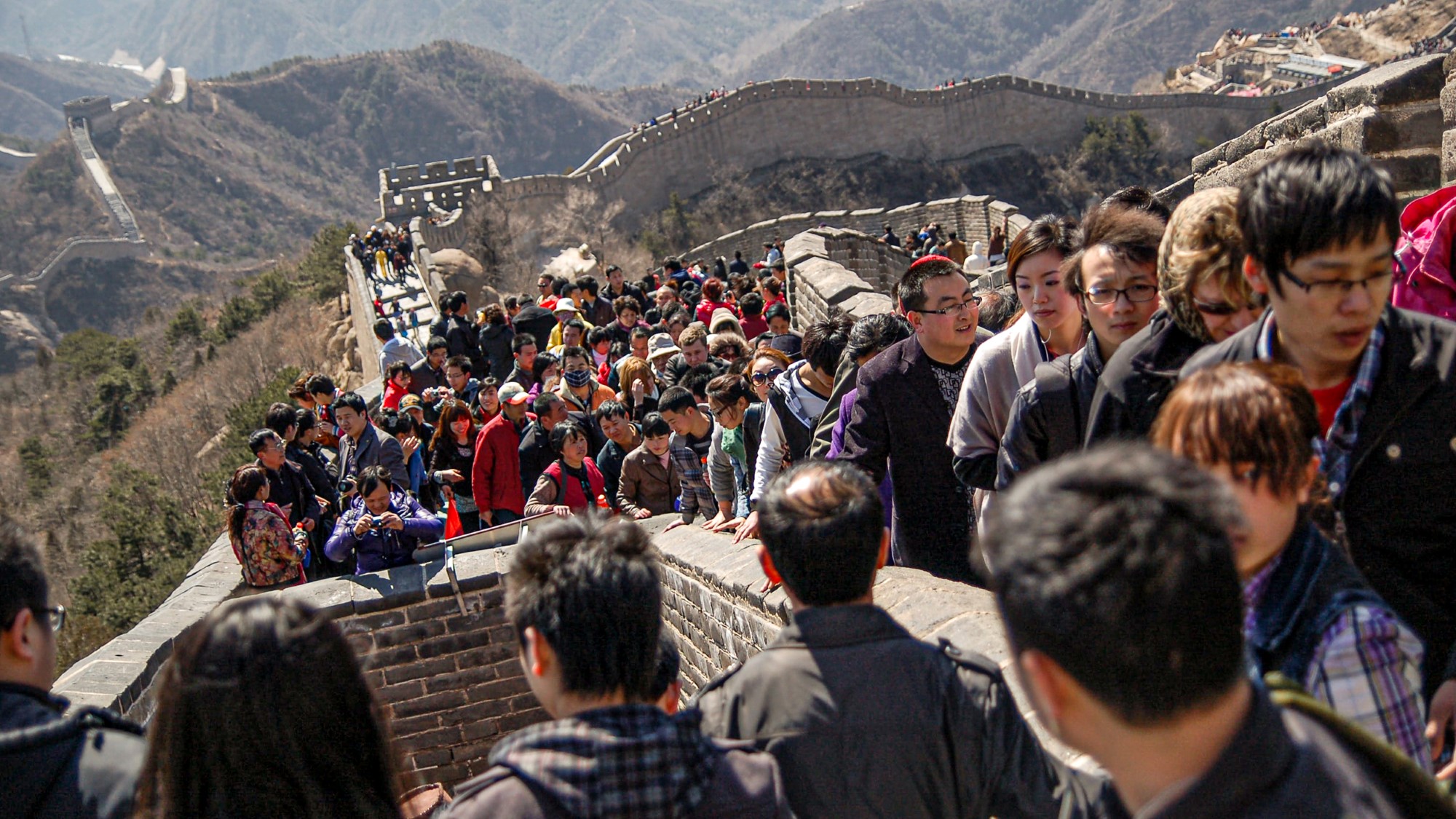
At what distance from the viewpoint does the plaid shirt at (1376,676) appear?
1.50 m

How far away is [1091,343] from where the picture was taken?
2.66 meters

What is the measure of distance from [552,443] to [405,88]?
11127 cm

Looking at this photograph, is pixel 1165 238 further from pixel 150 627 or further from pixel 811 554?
pixel 150 627

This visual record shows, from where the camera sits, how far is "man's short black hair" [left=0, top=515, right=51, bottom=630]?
2.06m

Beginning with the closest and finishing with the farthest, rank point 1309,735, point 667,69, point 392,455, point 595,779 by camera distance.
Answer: point 1309,735
point 595,779
point 392,455
point 667,69

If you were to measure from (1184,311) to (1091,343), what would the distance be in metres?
0.37

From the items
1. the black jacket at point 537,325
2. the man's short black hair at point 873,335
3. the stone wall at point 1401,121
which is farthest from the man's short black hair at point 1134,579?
the black jacket at point 537,325

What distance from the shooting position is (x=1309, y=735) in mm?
1217

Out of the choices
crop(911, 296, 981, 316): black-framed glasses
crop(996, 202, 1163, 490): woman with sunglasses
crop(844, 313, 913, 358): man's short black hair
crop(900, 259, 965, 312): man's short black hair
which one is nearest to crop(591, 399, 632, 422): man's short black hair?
crop(844, 313, 913, 358): man's short black hair

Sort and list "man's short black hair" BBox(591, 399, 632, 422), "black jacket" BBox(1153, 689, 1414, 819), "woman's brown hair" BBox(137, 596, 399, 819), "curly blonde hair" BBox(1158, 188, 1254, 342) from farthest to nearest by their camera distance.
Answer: "man's short black hair" BBox(591, 399, 632, 422) < "curly blonde hair" BBox(1158, 188, 1254, 342) < "woman's brown hair" BBox(137, 596, 399, 819) < "black jacket" BBox(1153, 689, 1414, 819)

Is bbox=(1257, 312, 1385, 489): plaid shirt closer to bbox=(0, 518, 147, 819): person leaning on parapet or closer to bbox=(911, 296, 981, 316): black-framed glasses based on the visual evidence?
bbox=(911, 296, 981, 316): black-framed glasses

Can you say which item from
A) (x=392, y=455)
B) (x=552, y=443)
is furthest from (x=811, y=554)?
(x=392, y=455)

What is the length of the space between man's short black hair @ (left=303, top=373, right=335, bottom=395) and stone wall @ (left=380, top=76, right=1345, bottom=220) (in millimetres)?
29362

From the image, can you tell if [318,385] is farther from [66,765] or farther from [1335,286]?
[1335,286]
